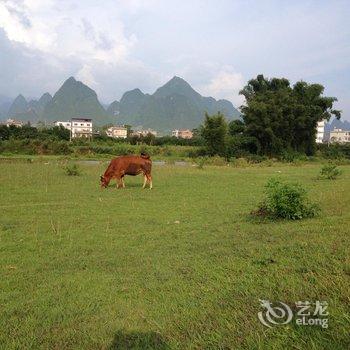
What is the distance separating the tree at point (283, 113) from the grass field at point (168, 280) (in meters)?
38.5

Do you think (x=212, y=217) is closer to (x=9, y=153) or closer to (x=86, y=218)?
(x=86, y=218)

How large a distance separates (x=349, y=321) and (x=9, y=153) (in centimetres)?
4803

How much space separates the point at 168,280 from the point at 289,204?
14.1 feet

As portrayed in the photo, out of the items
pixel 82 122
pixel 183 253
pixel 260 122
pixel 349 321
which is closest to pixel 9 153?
pixel 260 122

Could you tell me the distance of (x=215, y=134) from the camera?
45094 millimetres

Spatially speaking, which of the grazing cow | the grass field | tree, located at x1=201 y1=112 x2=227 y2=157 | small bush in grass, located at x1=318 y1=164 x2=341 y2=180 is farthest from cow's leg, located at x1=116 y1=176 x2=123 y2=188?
tree, located at x1=201 y1=112 x2=227 y2=157

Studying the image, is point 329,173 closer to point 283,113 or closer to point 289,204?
point 289,204

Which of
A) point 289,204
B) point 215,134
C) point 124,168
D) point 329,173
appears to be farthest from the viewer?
point 215,134

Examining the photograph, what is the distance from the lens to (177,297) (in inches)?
175

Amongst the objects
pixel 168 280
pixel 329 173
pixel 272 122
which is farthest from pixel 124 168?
pixel 272 122

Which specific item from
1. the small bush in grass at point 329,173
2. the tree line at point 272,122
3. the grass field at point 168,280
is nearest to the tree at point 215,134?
the tree line at point 272,122

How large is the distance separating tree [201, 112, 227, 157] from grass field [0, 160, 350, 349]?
119 ft

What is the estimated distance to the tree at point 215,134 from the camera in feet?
147

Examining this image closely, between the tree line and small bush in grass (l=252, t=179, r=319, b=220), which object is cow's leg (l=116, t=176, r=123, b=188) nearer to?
small bush in grass (l=252, t=179, r=319, b=220)
